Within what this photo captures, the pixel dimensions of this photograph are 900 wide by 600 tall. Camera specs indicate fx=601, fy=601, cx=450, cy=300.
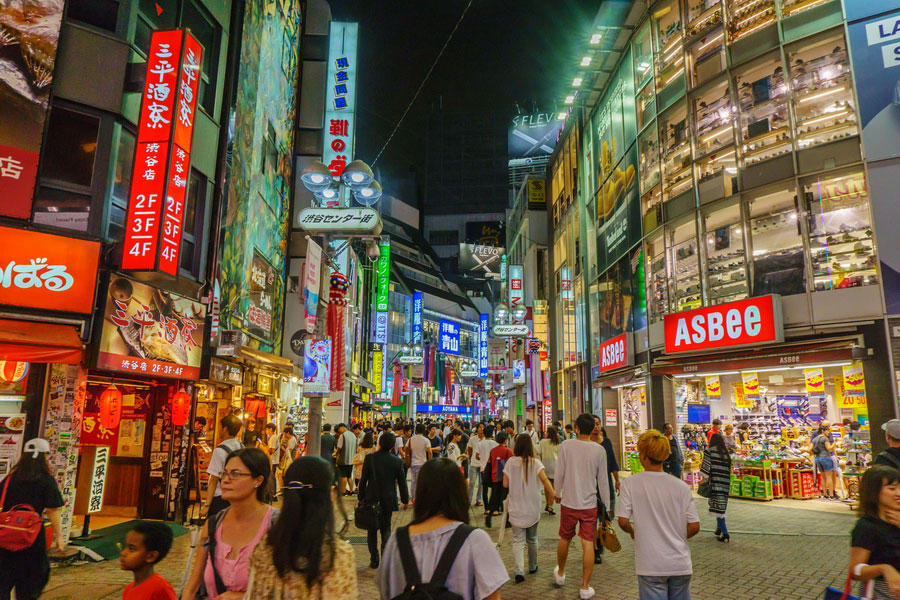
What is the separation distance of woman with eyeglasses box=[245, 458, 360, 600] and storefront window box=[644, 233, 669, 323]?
59.5 feet

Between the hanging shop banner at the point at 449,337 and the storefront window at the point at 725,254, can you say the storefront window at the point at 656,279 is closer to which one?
the storefront window at the point at 725,254

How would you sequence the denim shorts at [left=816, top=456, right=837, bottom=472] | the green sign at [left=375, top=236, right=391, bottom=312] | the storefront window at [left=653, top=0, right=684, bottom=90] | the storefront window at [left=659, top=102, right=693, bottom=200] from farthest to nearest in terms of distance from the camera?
1. the green sign at [left=375, top=236, right=391, bottom=312]
2. the storefront window at [left=653, top=0, right=684, bottom=90]
3. the storefront window at [left=659, top=102, right=693, bottom=200]
4. the denim shorts at [left=816, top=456, right=837, bottom=472]

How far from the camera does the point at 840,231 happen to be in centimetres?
1457

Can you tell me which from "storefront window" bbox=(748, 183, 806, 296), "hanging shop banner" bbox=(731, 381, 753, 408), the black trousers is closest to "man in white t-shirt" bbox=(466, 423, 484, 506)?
the black trousers

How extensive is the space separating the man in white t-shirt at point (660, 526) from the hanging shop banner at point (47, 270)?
8.54m

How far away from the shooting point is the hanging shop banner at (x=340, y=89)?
22250 mm

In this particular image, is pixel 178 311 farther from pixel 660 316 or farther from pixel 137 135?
pixel 660 316

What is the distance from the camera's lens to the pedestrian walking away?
783 centimetres

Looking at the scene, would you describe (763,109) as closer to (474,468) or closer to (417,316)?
(474,468)

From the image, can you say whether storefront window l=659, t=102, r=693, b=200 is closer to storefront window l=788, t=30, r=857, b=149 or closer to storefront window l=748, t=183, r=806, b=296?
storefront window l=748, t=183, r=806, b=296

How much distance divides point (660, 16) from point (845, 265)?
11075 mm

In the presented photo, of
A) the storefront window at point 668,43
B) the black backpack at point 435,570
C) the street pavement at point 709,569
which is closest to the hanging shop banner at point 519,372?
the storefront window at point 668,43

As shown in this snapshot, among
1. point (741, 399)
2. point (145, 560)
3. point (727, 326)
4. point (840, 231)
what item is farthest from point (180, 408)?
point (741, 399)

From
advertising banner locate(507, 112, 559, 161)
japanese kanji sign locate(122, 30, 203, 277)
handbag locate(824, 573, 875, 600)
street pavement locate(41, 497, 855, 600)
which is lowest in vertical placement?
street pavement locate(41, 497, 855, 600)
